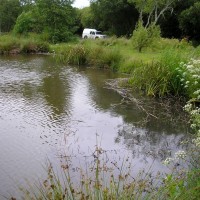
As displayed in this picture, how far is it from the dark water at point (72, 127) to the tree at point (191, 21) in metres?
17.8

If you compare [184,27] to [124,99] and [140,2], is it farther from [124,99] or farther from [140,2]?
[124,99]

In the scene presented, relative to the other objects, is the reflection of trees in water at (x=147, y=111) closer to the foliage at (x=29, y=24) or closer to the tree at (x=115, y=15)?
the foliage at (x=29, y=24)

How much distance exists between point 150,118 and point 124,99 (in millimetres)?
1757

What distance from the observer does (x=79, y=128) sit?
6.93 metres

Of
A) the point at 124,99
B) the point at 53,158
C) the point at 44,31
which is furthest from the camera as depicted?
the point at 44,31

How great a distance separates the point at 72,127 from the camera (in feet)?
22.8

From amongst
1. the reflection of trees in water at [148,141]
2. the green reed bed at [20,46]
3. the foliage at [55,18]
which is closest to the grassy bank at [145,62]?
the green reed bed at [20,46]

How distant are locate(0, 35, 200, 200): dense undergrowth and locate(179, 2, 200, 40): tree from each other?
6.91 meters

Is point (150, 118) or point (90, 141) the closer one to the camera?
point (90, 141)

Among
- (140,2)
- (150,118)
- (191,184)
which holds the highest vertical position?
(140,2)

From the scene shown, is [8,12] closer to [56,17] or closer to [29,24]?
[29,24]

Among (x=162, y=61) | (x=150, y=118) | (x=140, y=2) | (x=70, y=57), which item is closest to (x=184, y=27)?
(x=140, y=2)

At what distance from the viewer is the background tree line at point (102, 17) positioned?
24.8 metres

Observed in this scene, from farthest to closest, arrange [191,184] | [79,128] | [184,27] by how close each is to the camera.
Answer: [184,27] → [79,128] → [191,184]
